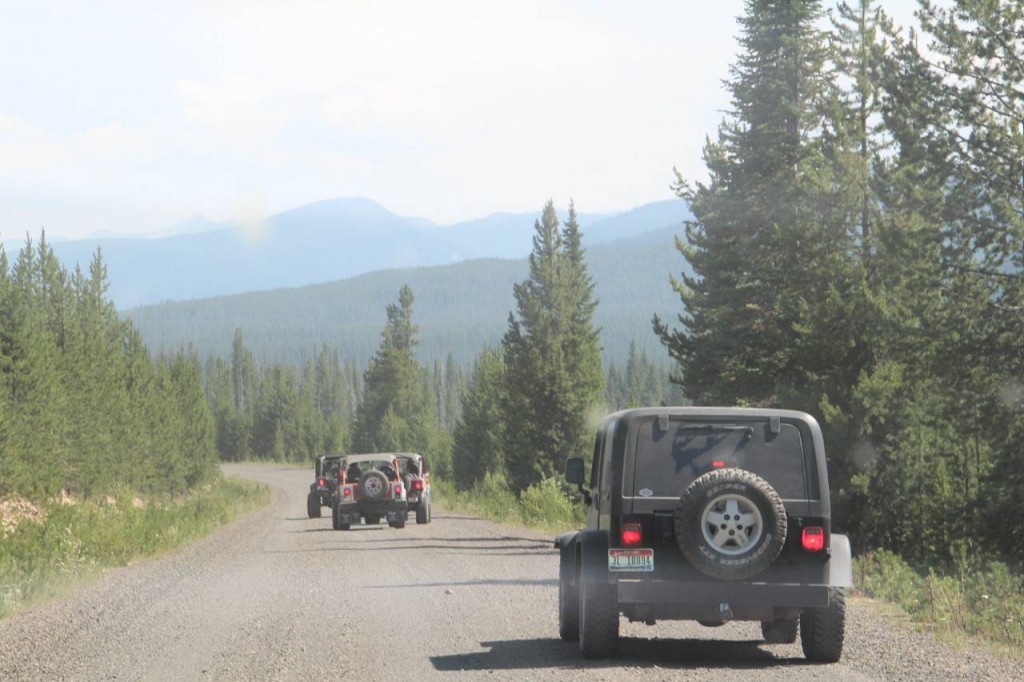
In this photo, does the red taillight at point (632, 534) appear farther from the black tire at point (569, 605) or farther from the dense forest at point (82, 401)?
the dense forest at point (82, 401)

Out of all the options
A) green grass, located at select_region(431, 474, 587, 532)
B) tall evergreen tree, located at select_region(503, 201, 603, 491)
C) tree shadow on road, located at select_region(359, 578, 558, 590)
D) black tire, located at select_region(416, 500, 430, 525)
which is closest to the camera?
tree shadow on road, located at select_region(359, 578, 558, 590)

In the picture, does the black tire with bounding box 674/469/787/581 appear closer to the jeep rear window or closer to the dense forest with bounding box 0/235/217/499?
the jeep rear window

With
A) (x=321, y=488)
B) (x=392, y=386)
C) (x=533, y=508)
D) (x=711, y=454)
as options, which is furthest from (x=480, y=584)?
(x=392, y=386)

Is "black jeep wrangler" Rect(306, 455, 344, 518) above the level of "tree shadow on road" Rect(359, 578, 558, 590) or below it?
below

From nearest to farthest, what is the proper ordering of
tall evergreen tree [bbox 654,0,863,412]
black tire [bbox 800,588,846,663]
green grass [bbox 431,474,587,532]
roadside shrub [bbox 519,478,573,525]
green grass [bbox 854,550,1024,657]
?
1. black tire [bbox 800,588,846,663]
2. green grass [bbox 854,550,1024,657]
3. tall evergreen tree [bbox 654,0,863,412]
4. green grass [bbox 431,474,587,532]
5. roadside shrub [bbox 519,478,573,525]

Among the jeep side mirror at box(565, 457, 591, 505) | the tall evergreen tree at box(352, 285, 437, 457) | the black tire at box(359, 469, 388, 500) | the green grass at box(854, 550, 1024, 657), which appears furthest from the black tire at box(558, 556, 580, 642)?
the tall evergreen tree at box(352, 285, 437, 457)

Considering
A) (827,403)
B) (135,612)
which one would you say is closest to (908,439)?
(827,403)

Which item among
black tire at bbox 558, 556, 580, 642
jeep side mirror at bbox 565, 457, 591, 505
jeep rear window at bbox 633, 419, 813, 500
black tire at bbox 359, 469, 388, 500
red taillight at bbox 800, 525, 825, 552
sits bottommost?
black tire at bbox 359, 469, 388, 500

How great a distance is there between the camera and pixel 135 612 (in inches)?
639

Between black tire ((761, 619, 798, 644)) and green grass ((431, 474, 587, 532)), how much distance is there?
2210 centimetres

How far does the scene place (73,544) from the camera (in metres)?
23.3

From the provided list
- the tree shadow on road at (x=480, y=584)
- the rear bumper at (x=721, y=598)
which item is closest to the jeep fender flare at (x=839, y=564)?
the rear bumper at (x=721, y=598)

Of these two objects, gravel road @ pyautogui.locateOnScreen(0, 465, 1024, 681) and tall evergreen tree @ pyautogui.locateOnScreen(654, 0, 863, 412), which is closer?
gravel road @ pyautogui.locateOnScreen(0, 465, 1024, 681)

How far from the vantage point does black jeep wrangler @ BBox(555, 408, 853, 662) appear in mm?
10727
